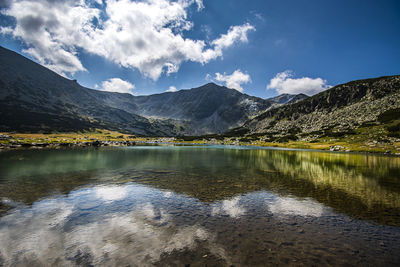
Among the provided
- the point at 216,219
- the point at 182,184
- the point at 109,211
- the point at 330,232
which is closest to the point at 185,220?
the point at 216,219

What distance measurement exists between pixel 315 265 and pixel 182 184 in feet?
58.5

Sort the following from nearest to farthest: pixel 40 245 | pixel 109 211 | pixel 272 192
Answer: pixel 40 245, pixel 109 211, pixel 272 192

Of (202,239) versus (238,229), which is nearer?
(202,239)

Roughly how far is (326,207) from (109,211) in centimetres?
1848

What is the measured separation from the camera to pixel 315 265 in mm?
8680

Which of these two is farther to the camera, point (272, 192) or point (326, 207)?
point (272, 192)

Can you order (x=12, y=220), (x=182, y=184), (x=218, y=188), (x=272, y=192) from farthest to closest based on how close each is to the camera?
(x=182, y=184) → (x=218, y=188) → (x=272, y=192) → (x=12, y=220)

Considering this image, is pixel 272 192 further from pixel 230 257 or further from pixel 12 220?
pixel 12 220

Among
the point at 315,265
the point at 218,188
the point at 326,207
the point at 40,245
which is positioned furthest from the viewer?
the point at 218,188

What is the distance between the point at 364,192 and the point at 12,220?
32.4 m

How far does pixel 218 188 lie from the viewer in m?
22.9

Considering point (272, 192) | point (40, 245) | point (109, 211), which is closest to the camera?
point (40, 245)

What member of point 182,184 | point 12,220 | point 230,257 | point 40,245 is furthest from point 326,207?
point 12,220

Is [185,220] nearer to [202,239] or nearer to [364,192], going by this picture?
[202,239]
